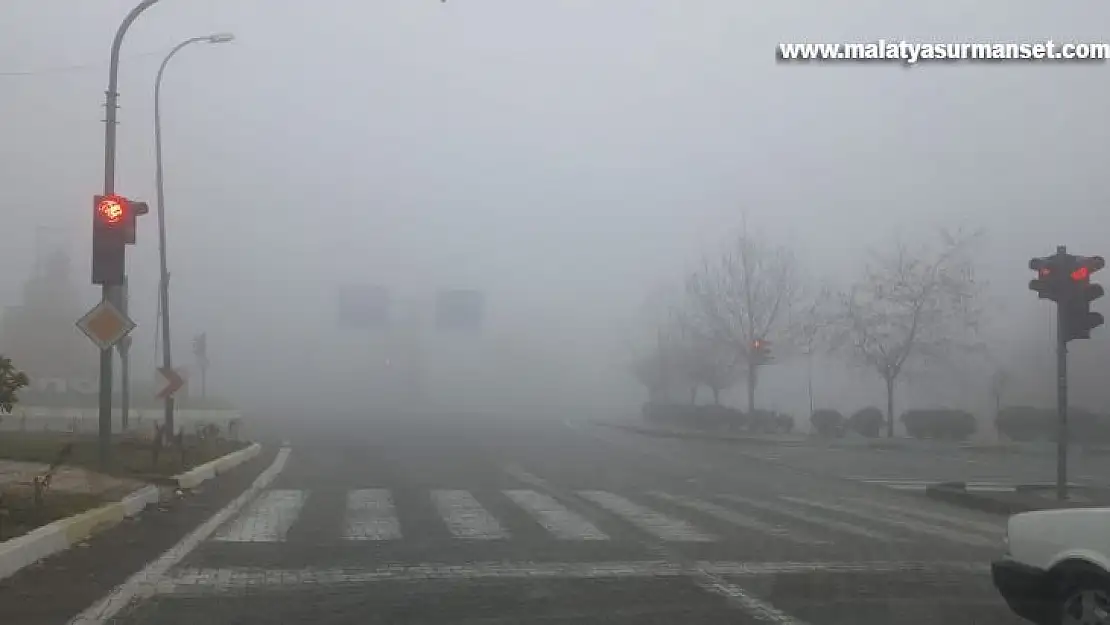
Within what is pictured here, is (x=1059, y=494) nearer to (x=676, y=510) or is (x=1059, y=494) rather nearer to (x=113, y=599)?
(x=676, y=510)

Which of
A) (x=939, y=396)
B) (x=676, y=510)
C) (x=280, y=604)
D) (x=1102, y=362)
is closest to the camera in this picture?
(x=280, y=604)

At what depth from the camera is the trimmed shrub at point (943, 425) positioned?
43188 millimetres

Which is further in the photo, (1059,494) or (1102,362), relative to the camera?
(1102,362)

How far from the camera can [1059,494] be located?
17.9 metres

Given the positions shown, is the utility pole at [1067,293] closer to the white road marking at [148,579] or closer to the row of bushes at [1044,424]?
the white road marking at [148,579]

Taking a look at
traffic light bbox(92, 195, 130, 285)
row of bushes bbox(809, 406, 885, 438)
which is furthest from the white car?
row of bushes bbox(809, 406, 885, 438)

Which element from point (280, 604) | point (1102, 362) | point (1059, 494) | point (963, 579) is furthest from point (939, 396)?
point (280, 604)

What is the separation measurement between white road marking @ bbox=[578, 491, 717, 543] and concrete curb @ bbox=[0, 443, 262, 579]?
644 cm

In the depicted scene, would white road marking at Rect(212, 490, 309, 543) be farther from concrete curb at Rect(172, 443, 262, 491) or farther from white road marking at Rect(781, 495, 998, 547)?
white road marking at Rect(781, 495, 998, 547)

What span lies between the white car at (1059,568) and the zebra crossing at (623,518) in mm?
5513

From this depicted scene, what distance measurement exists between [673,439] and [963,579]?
33.0 meters

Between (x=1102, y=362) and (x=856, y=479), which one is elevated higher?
(x=1102, y=362)

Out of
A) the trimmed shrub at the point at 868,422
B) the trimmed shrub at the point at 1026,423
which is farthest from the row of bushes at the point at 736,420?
the trimmed shrub at the point at 1026,423

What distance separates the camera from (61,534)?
1157 centimetres
